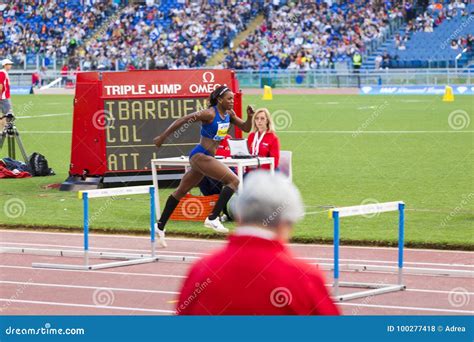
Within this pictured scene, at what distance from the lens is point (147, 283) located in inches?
431

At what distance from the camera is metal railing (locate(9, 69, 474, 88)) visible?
5181cm

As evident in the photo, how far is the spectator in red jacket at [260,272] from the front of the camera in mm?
4277

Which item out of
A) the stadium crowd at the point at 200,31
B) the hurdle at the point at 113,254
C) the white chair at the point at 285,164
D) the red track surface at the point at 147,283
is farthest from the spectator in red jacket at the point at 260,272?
the stadium crowd at the point at 200,31

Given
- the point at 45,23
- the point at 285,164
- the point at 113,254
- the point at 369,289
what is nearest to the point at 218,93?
the point at 113,254

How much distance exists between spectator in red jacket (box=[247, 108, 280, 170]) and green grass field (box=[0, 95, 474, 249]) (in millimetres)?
1117

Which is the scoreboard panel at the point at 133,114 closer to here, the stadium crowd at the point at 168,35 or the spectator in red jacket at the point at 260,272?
the spectator in red jacket at the point at 260,272

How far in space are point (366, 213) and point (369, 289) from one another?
0.79 metres

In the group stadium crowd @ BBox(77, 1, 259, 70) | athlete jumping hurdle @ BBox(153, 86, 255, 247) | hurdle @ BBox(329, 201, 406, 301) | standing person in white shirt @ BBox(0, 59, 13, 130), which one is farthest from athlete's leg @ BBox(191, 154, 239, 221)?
stadium crowd @ BBox(77, 1, 259, 70)

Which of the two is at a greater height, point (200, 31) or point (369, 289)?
point (200, 31)

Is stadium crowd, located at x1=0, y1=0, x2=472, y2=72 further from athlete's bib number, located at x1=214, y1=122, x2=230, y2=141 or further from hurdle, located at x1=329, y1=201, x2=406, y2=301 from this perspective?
hurdle, located at x1=329, y1=201, x2=406, y2=301

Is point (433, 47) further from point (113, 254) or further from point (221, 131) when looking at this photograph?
point (113, 254)

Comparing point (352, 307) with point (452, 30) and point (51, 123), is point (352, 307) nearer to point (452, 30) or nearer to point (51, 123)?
point (51, 123)

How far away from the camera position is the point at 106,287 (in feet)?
35.4

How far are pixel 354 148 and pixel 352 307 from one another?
17933 millimetres
